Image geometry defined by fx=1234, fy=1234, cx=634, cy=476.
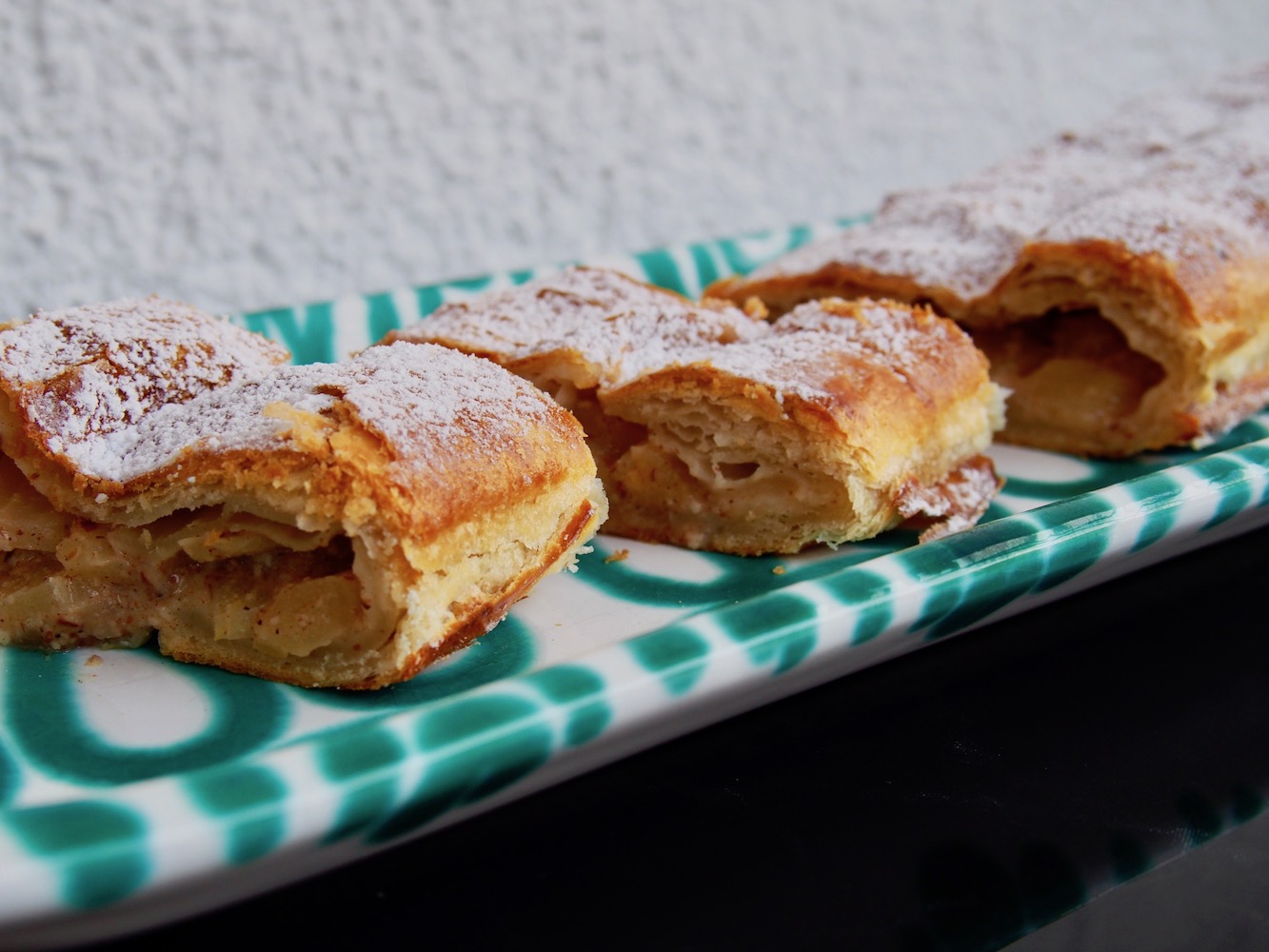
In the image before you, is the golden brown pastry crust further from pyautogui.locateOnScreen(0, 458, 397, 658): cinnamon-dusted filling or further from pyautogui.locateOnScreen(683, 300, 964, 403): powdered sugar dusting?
pyautogui.locateOnScreen(0, 458, 397, 658): cinnamon-dusted filling

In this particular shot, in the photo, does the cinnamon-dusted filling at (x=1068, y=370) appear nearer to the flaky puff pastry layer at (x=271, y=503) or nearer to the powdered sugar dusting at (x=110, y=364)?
the flaky puff pastry layer at (x=271, y=503)

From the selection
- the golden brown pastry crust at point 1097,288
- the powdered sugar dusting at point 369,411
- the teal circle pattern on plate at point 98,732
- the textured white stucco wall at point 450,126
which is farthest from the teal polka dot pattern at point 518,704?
the textured white stucco wall at point 450,126

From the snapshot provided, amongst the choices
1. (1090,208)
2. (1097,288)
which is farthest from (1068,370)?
(1090,208)

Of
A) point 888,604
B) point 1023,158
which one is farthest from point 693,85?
point 888,604

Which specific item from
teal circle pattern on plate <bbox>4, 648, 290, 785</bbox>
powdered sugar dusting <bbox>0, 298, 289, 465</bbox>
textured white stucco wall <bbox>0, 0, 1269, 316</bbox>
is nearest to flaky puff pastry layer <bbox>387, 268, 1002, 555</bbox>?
powdered sugar dusting <bbox>0, 298, 289, 465</bbox>

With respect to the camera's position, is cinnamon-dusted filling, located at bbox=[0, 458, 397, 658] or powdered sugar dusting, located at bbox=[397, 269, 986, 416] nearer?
cinnamon-dusted filling, located at bbox=[0, 458, 397, 658]

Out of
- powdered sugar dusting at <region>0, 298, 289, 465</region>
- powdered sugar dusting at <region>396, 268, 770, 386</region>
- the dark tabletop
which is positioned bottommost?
the dark tabletop

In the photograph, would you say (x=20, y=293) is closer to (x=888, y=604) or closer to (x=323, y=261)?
(x=323, y=261)

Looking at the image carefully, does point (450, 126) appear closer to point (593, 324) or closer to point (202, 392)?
point (593, 324)

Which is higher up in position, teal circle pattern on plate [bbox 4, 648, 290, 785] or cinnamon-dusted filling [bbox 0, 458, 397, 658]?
cinnamon-dusted filling [bbox 0, 458, 397, 658]
